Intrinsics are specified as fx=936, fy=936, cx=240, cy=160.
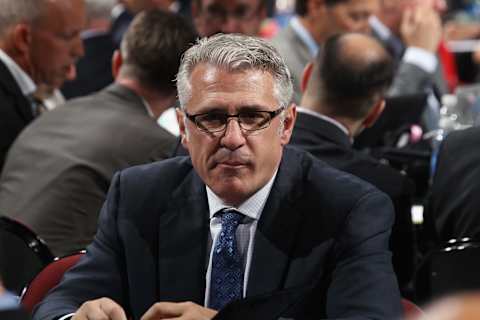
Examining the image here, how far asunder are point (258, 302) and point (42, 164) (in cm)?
178

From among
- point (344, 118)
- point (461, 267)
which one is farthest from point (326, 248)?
point (344, 118)

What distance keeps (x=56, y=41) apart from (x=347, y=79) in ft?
5.13

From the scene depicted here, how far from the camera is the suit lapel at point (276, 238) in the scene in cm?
230

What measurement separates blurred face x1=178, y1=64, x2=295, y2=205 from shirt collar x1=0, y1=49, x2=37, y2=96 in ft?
7.32

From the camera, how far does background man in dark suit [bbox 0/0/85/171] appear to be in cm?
432

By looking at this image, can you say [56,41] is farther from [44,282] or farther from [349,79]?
[44,282]

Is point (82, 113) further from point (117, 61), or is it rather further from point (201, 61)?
point (201, 61)

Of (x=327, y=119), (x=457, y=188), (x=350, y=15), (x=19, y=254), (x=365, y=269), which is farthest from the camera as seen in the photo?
(x=350, y=15)

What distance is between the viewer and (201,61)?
2.32m

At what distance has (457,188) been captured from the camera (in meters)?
3.38

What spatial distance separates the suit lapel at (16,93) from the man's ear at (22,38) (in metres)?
0.20

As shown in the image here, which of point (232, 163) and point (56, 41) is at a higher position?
point (232, 163)

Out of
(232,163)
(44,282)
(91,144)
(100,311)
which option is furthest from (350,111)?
(100,311)

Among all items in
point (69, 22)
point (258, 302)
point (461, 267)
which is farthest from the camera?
point (69, 22)
